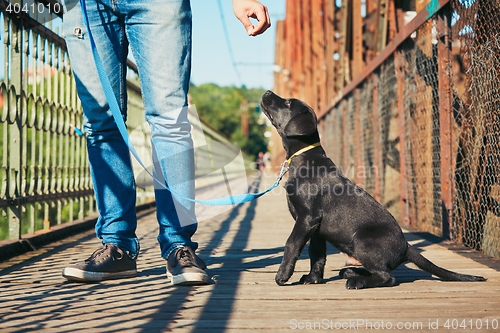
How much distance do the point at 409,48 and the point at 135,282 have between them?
3116mm

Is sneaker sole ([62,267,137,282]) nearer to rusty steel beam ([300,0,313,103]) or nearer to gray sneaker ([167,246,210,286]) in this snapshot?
gray sneaker ([167,246,210,286])

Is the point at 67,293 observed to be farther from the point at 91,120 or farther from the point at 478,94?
the point at 478,94

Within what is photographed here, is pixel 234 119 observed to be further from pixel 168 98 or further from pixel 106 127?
pixel 168 98

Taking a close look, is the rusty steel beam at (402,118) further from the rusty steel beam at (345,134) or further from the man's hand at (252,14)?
the rusty steel beam at (345,134)

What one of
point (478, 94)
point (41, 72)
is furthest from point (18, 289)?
point (478, 94)

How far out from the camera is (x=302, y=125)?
2822mm

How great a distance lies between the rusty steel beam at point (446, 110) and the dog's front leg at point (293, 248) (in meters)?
1.51

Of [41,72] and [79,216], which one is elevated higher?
[41,72]

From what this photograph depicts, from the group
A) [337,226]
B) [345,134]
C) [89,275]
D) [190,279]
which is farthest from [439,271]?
[345,134]

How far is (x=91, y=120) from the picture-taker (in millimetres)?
2820

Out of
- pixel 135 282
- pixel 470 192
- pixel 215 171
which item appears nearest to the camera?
pixel 135 282

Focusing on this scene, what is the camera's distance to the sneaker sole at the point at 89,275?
2.53 meters

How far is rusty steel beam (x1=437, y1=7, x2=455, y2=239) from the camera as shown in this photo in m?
3.73

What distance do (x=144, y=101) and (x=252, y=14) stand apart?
2.02ft
